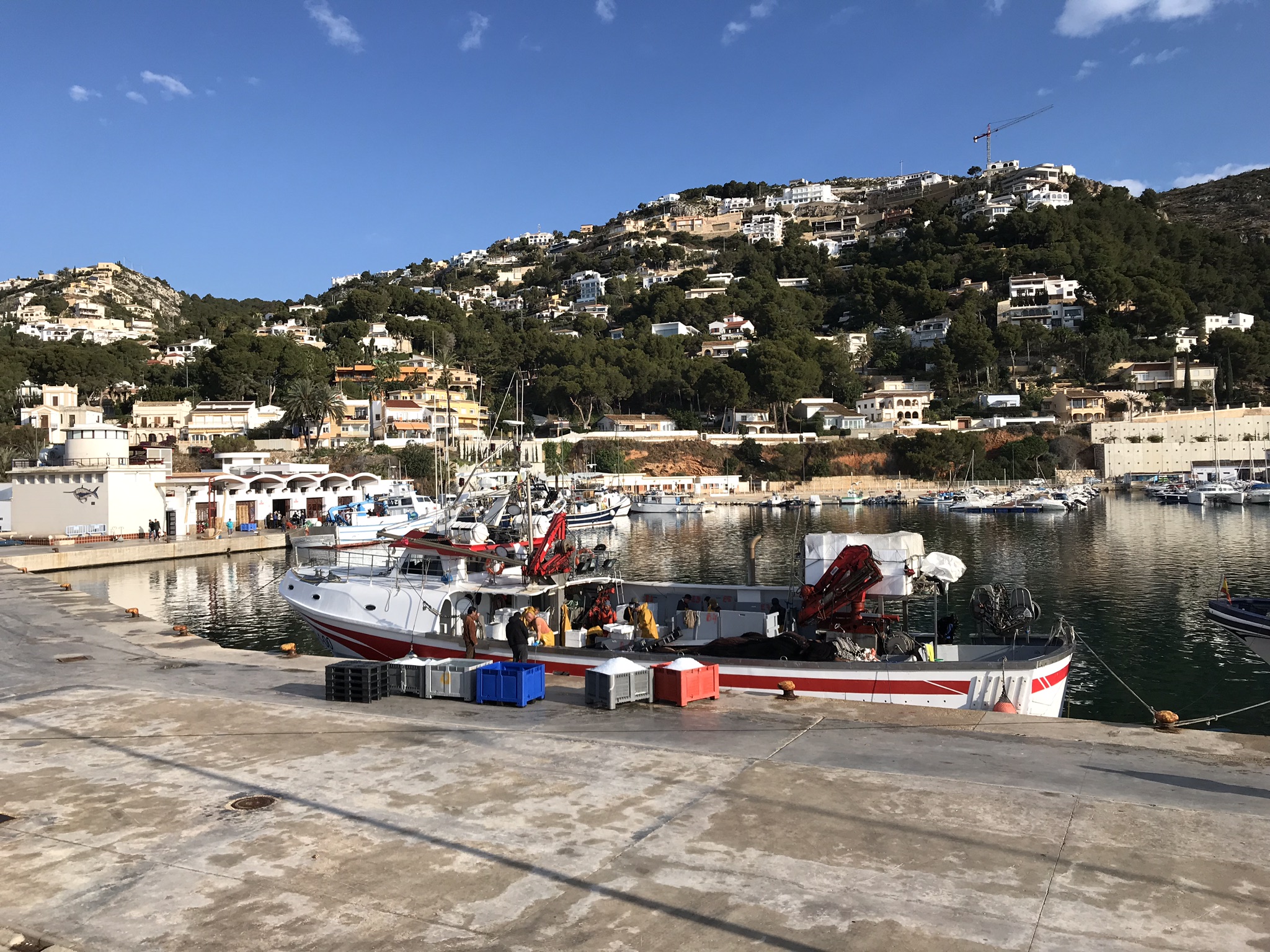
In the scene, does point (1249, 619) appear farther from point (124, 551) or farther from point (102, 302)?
point (102, 302)

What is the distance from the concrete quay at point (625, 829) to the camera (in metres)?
6.34

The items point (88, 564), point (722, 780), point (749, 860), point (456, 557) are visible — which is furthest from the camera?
point (88, 564)

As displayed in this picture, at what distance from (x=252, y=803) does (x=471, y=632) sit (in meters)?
6.67

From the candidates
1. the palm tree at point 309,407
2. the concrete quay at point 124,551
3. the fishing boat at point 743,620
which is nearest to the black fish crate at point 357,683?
the fishing boat at point 743,620

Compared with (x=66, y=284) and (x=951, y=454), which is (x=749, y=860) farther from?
(x=66, y=284)

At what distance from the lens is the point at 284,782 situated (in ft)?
31.3

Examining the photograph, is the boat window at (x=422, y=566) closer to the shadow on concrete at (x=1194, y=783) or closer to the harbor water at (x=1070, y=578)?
the harbor water at (x=1070, y=578)

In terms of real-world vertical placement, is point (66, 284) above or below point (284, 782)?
above

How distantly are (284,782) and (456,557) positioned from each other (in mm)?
8579

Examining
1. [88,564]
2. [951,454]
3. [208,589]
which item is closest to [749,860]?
[208,589]

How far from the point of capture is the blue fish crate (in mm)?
13016

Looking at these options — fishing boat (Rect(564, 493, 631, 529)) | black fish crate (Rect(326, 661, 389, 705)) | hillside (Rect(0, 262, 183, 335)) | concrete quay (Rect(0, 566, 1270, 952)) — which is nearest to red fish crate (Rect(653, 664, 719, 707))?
concrete quay (Rect(0, 566, 1270, 952))

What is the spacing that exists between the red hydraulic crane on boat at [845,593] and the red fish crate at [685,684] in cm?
333

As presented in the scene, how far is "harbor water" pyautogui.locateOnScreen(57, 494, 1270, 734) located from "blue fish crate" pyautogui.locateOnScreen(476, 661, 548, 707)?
5.93m
